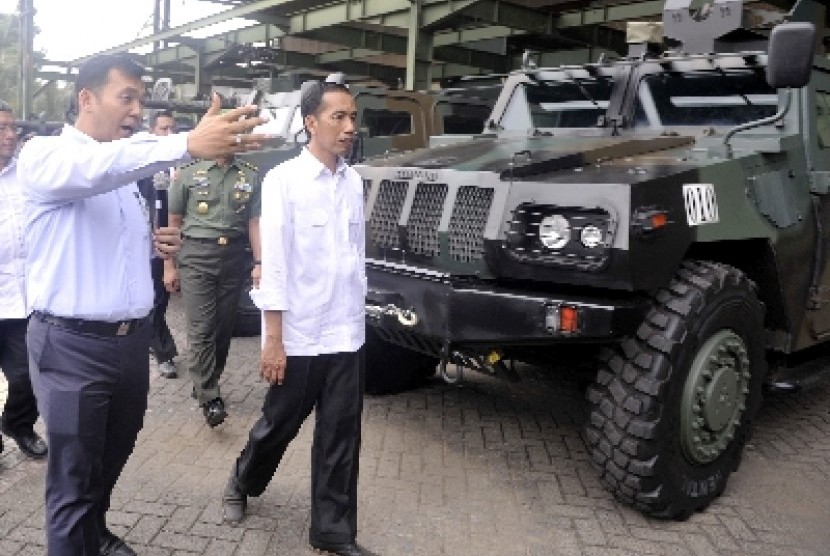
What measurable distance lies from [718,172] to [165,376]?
145 inches

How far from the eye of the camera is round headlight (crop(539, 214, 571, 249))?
10.7 ft

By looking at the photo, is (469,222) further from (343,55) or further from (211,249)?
(343,55)

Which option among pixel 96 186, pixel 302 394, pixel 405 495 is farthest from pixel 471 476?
pixel 96 186

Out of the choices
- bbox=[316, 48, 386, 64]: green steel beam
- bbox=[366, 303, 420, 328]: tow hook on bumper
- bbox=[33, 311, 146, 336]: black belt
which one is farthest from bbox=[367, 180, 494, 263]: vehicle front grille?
bbox=[316, 48, 386, 64]: green steel beam

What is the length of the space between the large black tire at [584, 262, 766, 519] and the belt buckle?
189 cm

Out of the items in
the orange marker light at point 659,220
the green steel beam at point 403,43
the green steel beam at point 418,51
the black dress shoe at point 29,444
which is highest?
the green steel beam at point 403,43

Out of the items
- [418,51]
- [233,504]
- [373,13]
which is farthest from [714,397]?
[373,13]

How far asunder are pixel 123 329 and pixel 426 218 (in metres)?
1.63

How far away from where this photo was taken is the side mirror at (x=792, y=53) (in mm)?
3443

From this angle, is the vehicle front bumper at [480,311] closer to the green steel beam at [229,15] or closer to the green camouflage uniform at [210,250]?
the green camouflage uniform at [210,250]

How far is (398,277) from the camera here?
3.74 meters

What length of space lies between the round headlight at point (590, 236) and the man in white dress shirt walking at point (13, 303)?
246 centimetres

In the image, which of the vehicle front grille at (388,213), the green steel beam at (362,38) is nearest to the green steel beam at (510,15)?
the green steel beam at (362,38)

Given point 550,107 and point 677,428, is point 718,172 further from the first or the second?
point 550,107
